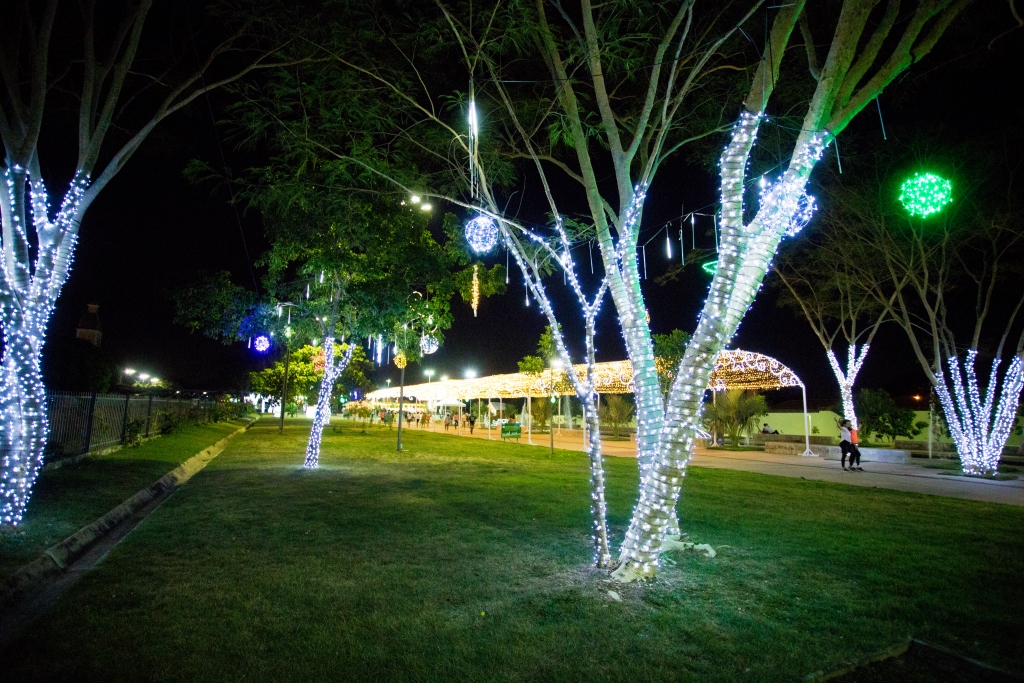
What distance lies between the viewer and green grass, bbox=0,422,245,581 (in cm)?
573

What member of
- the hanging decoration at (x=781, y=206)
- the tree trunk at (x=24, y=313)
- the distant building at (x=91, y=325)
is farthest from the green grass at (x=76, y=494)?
the distant building at (x=91, y=325)

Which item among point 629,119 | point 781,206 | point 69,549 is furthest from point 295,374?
point 781,206

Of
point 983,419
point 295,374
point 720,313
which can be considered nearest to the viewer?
point 720,313

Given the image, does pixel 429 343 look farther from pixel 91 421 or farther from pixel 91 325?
pixel 91 325

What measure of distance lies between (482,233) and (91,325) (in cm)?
5905

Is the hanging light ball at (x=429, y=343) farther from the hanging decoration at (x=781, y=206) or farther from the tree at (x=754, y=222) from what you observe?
the hanging decoration at (x=781, y=206)

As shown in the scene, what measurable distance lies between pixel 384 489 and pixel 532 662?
7.74 meters

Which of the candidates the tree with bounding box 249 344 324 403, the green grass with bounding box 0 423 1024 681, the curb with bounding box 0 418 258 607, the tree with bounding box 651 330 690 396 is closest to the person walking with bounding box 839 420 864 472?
the tree with bounding box 651 330 690 396

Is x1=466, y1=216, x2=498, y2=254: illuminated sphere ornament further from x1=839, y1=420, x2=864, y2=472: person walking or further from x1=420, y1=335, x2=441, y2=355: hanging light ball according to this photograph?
x1=839, y1=420, x2=864, y2=472: person walking

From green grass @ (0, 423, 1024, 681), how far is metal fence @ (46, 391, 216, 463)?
17.8 ft

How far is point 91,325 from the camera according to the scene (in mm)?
52125

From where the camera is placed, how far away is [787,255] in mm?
17734

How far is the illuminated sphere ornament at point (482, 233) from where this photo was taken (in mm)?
8227

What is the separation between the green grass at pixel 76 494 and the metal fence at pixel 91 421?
443 mm
